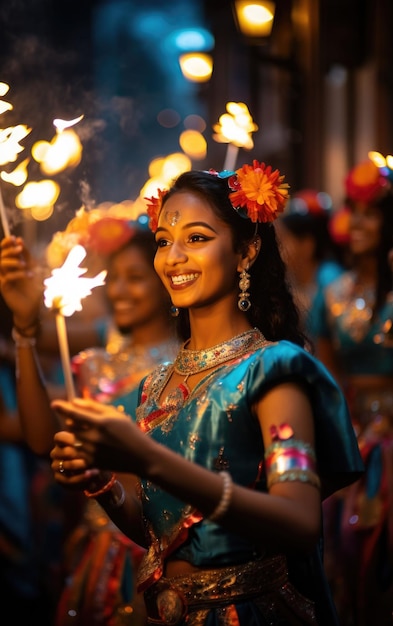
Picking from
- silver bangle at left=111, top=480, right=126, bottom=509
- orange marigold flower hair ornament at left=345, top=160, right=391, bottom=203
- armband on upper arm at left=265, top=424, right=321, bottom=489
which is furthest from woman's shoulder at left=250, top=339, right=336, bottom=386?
orange marigold flower hair ornament at left=345, top=160, right=391, bottom=203

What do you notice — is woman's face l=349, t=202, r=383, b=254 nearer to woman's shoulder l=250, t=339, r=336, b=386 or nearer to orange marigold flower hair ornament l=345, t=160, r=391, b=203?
orange marigold flower hair ornament l=345, t=160, r=391, b=203

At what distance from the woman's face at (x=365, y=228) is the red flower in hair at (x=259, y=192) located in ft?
10.3

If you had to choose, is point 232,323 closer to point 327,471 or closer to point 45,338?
point 327,471

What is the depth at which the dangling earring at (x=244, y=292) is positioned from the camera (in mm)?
2641

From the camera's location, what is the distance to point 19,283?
3150mm

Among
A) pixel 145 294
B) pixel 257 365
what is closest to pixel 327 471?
pixel 257 365

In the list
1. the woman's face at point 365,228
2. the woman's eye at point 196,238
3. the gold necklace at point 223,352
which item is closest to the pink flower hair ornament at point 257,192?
the woman's eye at point 196,238

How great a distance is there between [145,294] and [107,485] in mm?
2326

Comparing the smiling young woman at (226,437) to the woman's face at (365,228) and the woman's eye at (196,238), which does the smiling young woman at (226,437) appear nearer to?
the woman's eye at (196,238)

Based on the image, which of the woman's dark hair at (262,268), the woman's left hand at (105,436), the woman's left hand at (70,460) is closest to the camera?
the woman's left hand at (105,436)

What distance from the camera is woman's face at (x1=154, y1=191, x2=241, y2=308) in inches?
101

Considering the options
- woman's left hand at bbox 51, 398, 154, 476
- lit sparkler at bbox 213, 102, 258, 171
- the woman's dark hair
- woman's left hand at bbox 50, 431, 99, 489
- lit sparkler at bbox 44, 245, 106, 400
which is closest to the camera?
woman's left hand at bbox 51, 398, 154, 476

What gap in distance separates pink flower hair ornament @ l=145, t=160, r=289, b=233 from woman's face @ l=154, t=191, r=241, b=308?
0.25 feet

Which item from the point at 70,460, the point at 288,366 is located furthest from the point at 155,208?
the point at 70,460
